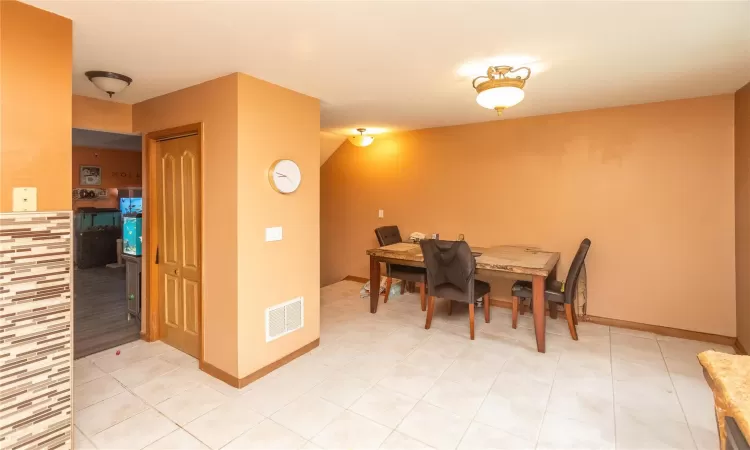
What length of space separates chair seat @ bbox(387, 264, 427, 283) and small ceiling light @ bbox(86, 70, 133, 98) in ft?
10.2

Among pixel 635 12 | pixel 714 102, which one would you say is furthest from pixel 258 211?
pixel 714 102

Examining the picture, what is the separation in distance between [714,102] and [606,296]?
6.86ft

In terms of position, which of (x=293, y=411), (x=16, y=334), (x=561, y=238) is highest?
(x=561, y=238)

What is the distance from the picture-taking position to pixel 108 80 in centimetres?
258

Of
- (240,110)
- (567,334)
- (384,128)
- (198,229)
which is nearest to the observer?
(240,110)

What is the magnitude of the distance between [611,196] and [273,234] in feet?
11.3

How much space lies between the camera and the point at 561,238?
162 inches

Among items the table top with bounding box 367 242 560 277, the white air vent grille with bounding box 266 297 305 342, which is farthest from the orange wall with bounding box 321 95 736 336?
the white air vent grille with bounding box 266 297 305 342

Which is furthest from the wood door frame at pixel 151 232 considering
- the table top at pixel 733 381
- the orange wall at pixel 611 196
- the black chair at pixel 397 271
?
the table top at pixel 733 381

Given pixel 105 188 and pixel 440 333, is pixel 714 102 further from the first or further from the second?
pixel 105 188

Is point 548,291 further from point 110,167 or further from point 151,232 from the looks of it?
point 110,167

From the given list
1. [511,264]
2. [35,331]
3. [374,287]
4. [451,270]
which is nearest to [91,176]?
[374,287]

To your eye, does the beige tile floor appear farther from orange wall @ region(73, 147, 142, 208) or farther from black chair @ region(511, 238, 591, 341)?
orange wall @ region(73, 147, 142, 208)

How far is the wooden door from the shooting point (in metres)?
2.99
